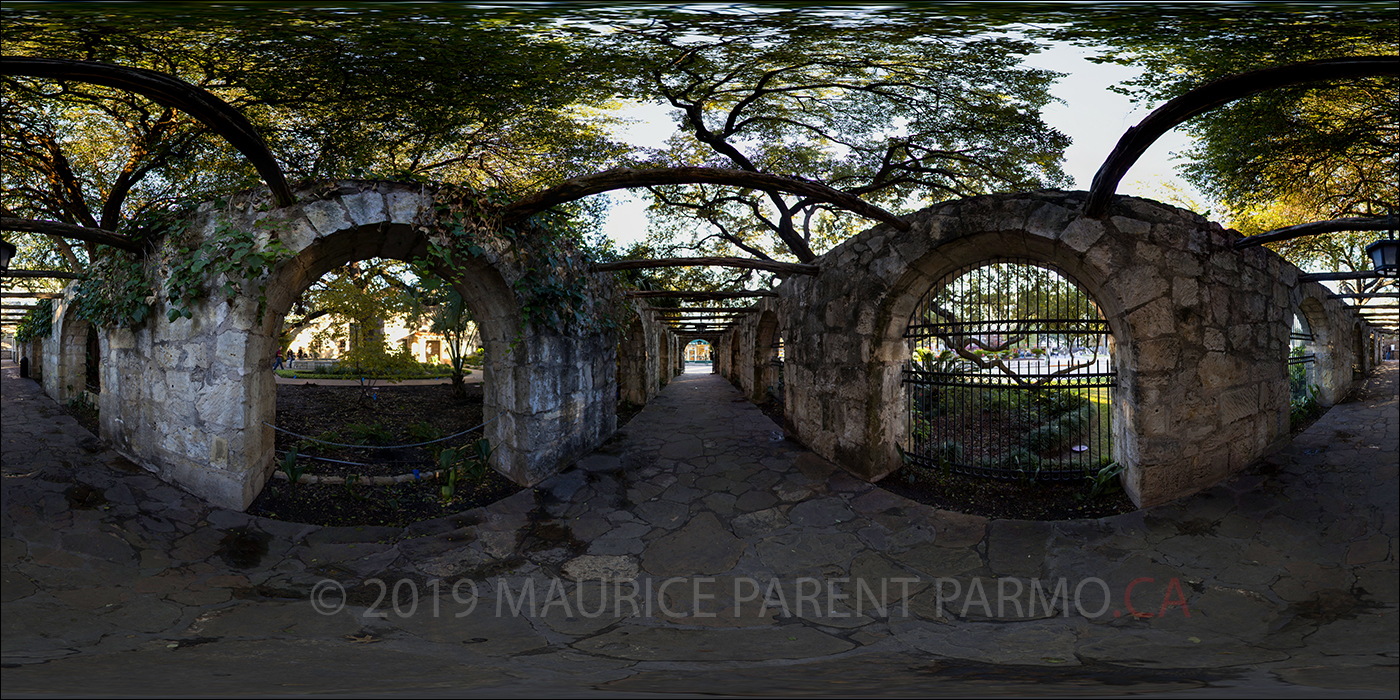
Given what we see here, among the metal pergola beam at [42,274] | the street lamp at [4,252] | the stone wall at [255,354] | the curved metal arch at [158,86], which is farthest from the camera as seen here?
the metal pergola beam at [42,274]

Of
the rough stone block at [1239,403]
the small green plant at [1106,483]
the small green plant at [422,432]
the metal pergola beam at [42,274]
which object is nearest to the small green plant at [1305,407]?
the rough stone block at [1239,403]

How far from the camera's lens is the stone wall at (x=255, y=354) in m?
4.46

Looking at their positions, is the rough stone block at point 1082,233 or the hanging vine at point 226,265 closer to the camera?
the hanging vine at point 226,265

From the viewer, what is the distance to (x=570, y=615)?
10.9 ft

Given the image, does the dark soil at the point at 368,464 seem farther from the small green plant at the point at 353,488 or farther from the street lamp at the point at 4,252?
the street lamp at the point at 4,252

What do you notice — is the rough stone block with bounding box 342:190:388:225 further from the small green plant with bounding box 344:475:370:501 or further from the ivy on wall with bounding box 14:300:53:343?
the ivy on wall with bounding box 14:300:53:343

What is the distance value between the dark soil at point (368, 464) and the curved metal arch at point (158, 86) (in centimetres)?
268

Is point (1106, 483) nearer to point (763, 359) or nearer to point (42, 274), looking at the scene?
point (763, 359)

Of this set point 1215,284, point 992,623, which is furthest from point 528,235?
point 1215,284

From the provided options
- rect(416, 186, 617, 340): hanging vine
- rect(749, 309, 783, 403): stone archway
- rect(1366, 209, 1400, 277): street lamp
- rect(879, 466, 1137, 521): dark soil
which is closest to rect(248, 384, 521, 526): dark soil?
rect(416, 186, 617, 340): hanging vine

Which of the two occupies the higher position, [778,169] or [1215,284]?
[778,169]

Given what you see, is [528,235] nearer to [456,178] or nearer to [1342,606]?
[456,178]

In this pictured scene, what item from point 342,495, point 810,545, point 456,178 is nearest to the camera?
point 810,545

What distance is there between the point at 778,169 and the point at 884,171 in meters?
1.77
